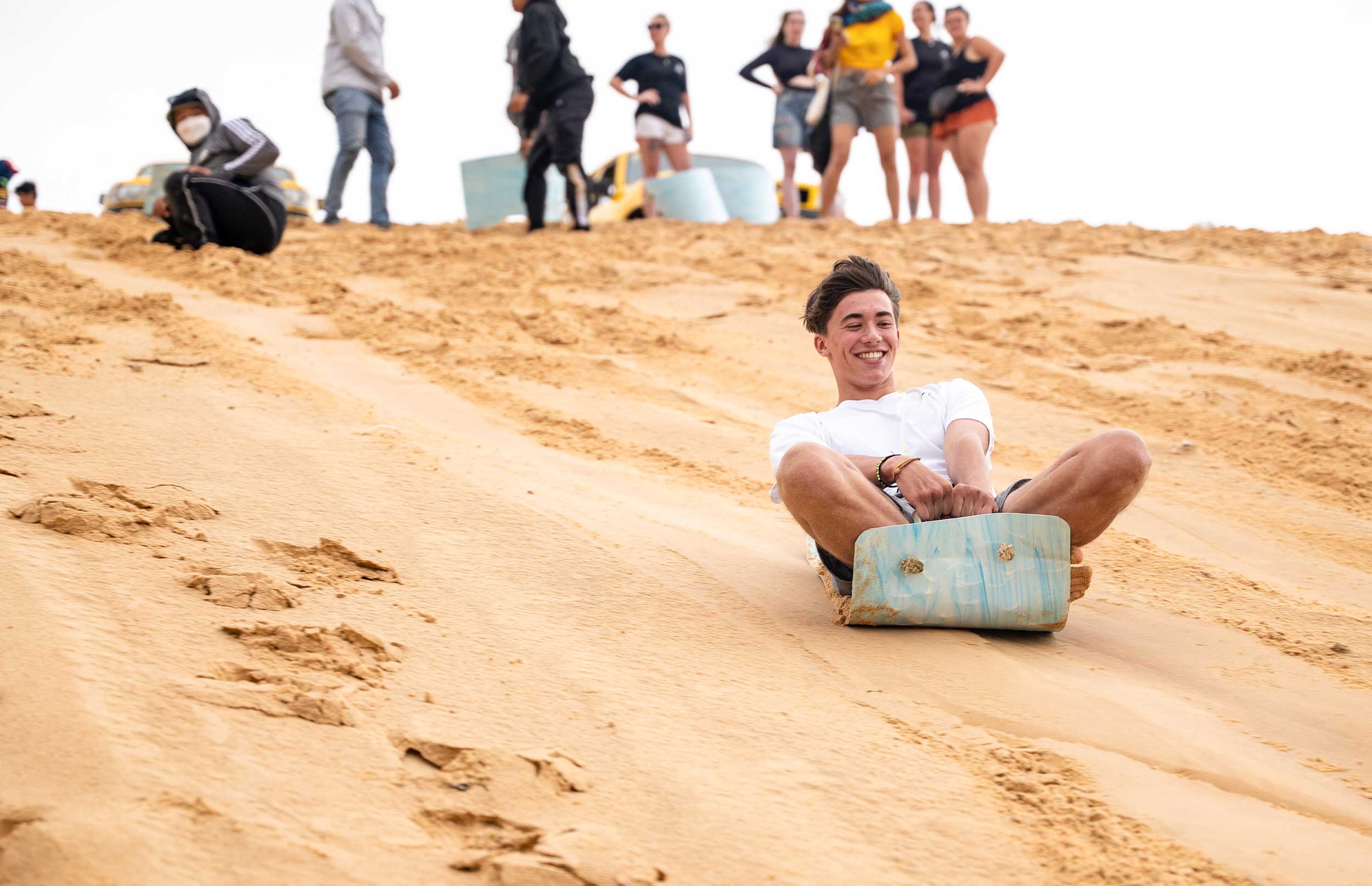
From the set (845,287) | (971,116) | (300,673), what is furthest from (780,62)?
(300,673)

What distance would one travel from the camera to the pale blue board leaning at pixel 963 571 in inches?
92.1

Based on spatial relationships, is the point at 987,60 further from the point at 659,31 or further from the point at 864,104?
the point at 659,31

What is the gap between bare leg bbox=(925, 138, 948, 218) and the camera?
812 centimetres

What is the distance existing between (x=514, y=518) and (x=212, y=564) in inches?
32.4

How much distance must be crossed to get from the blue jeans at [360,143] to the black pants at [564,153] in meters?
0.98

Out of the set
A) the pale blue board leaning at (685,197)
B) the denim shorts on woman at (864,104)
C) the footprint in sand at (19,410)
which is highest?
the denim shorts on woman at (864,104)

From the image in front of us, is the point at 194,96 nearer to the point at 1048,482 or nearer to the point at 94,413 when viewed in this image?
the point at 94,413

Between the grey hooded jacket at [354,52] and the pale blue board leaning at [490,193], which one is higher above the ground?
the grey hooded jacket at [354,52]

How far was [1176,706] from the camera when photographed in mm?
2092

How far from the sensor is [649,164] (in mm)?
8672

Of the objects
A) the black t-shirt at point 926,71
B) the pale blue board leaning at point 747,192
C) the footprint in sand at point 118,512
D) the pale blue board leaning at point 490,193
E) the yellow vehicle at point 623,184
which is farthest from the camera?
the yellow vehicle at point 623,184

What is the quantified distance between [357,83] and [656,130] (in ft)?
7.19

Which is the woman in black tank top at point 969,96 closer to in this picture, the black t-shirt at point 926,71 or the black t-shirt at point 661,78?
the black t-shirt at point 926,71

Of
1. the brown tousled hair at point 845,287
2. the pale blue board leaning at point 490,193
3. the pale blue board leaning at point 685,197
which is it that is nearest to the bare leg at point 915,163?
the pale blue board leaning at point 685,197
